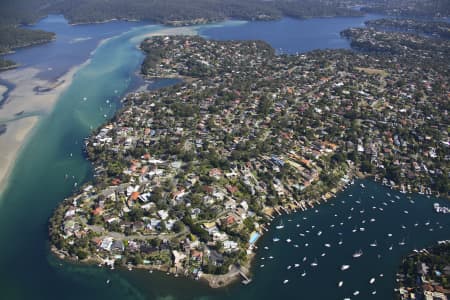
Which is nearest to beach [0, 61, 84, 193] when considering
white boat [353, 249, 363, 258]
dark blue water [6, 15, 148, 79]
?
dark blue water [6, 15, 148, 79]

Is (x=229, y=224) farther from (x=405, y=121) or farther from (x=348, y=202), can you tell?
(x=405, y=121)

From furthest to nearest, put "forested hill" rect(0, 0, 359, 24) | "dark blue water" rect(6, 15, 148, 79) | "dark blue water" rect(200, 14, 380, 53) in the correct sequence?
1. "forested hill" rect(0, 0, 359, 24)
2. "dark blue water" rect(200, 14, 380, 53)
3. "dark blue water" rect(6, 15, 148, 79)

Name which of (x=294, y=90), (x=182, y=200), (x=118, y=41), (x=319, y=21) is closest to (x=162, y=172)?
(x=182, y=200)

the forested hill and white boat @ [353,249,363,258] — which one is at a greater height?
the forested hill

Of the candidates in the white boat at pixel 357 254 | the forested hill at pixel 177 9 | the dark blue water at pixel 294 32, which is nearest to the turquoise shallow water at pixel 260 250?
the white boat at pixel 357 254

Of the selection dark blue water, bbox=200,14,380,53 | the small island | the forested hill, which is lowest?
the small island

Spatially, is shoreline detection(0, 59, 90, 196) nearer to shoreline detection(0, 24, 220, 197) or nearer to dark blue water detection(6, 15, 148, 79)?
shoreline detection(0, 24, 220, 197)
